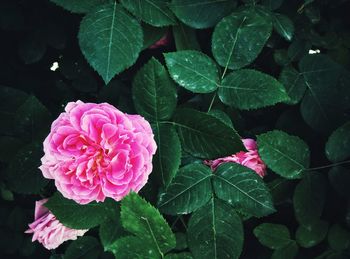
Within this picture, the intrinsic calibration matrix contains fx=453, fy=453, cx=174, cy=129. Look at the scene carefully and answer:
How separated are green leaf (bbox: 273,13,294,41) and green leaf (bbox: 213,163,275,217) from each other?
0.29 m

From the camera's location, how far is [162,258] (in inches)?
29.8

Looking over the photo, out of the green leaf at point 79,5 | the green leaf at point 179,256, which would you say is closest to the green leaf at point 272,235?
the green leaf at point 179,256

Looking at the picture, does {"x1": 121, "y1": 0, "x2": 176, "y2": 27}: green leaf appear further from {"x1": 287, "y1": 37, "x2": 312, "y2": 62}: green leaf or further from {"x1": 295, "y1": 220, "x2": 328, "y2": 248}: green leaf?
{"x1": 295, "y1": 220, "x2": 328, "y2": 248}: green leaf

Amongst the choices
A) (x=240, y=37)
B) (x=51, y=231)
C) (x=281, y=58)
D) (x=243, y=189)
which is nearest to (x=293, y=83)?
(x=281, y=58)

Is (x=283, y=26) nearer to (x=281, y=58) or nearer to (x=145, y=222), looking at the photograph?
(x=281, y=58)

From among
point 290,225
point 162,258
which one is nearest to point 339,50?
point 290,225

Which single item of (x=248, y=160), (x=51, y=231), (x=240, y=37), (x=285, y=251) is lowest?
(x=285, y=251)

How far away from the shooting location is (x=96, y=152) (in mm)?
794

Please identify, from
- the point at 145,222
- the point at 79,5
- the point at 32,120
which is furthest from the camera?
the point at 32,120

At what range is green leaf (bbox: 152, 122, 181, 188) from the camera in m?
0.83

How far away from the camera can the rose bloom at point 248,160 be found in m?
0.93

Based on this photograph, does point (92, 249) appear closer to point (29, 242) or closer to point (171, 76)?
point (29, 242)

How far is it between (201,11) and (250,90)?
0.19 m

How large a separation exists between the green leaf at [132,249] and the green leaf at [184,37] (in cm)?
44
